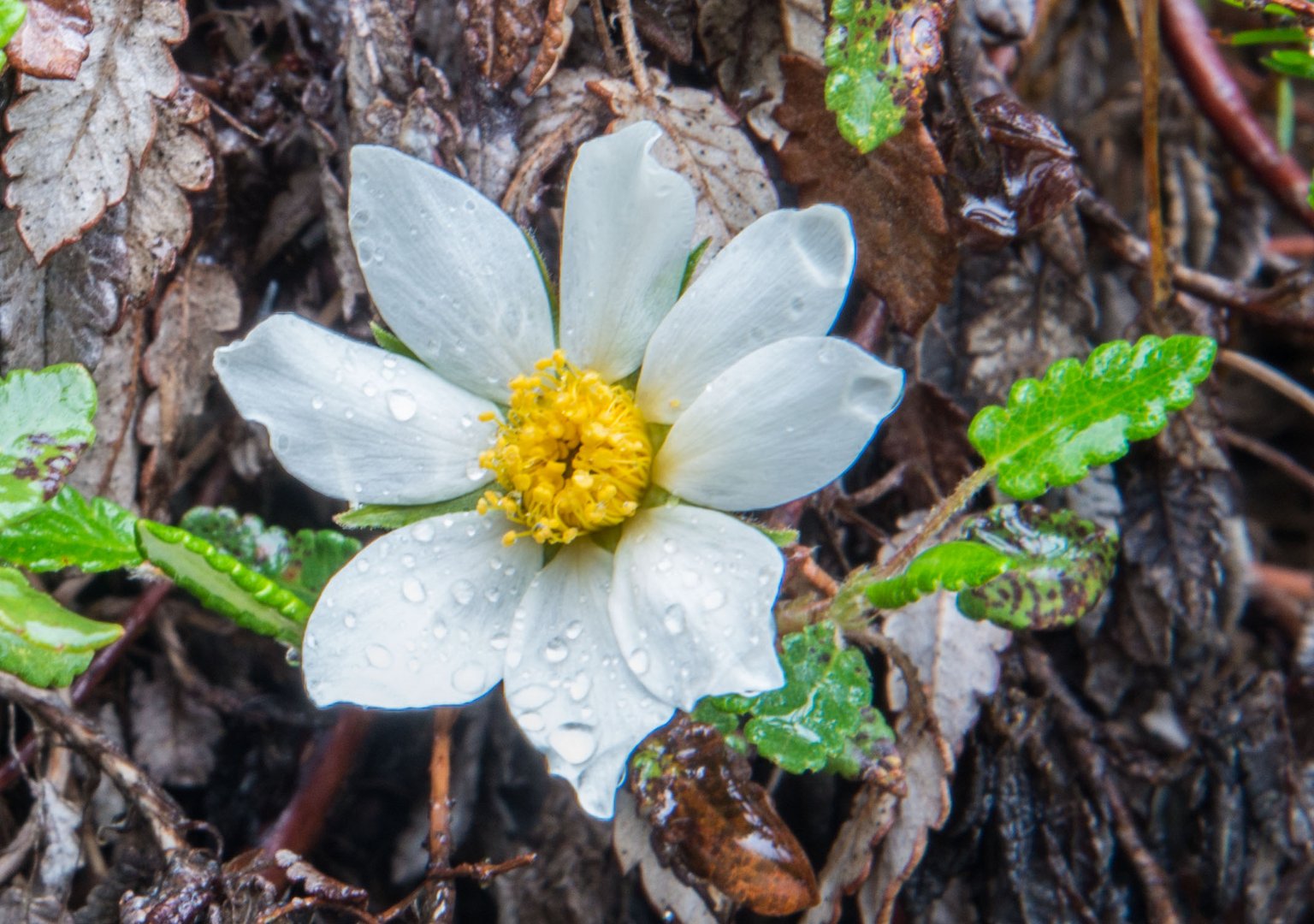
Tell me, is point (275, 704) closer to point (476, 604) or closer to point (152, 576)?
point (152, 576)

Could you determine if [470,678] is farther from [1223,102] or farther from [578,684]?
[1223,102]

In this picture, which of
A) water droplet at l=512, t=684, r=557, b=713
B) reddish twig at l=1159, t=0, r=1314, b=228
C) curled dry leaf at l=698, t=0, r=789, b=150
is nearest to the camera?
water droplet at l=512, t=684, r=557, b=713

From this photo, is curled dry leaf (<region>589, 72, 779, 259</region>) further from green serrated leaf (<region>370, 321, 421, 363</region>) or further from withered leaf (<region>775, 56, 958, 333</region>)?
green serrated leaf (<region>370, 321, 421, 363</region>)

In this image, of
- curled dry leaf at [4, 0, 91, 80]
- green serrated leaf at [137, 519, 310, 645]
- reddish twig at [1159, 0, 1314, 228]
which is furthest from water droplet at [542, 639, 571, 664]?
reddish twig at [1159, 0, 1314, 228]

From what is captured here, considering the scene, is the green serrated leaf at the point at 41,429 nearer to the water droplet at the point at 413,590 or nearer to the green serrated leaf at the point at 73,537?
the green serrated leaf at the point at 73,537

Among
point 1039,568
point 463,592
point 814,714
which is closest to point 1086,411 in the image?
point 1039,568
